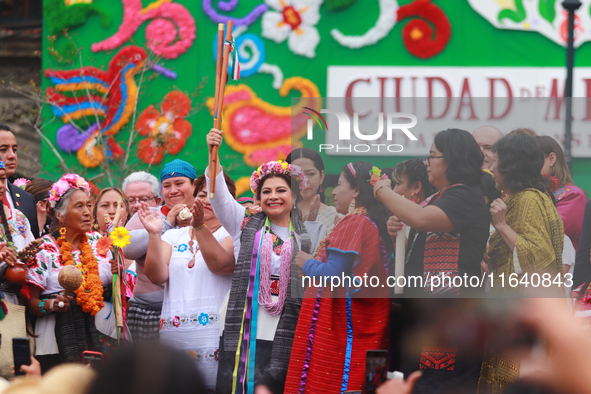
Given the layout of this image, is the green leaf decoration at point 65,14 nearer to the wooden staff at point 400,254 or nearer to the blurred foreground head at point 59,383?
the wooden staff at point 400,254

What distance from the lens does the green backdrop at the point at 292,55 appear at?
1053 cm

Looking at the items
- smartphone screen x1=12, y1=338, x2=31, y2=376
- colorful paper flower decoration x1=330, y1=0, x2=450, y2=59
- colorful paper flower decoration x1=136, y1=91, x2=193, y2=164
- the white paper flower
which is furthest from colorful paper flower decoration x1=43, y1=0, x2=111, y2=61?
smartphone screen x1=12, y1=338, x2=31, y2=376

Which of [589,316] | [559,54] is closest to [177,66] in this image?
[559,54]

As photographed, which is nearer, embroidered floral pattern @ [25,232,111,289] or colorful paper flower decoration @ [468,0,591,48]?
embroidered floral pattern @ [25,232,111,289]

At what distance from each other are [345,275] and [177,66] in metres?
8.46

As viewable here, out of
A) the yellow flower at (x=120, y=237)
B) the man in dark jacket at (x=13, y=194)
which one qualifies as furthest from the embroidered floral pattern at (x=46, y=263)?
the man in dark jacket at (x=13, y=194)

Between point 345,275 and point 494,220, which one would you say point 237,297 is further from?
point 494,220

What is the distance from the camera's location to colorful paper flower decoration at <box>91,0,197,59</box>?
36.1 ft

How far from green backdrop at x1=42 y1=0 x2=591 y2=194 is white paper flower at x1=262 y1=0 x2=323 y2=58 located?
0.10m

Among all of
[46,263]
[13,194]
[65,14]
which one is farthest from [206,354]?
[65,14]

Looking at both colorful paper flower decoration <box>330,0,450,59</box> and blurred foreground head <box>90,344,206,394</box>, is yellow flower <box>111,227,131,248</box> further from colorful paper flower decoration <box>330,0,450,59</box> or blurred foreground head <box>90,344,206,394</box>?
colorful paper flower decoration <box>330,0,450,59</box>

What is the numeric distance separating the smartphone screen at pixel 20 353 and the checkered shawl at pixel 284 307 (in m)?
Answer: 1.52

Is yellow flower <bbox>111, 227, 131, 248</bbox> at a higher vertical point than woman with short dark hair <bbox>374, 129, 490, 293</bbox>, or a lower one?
lower

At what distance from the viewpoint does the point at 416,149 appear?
336cm
